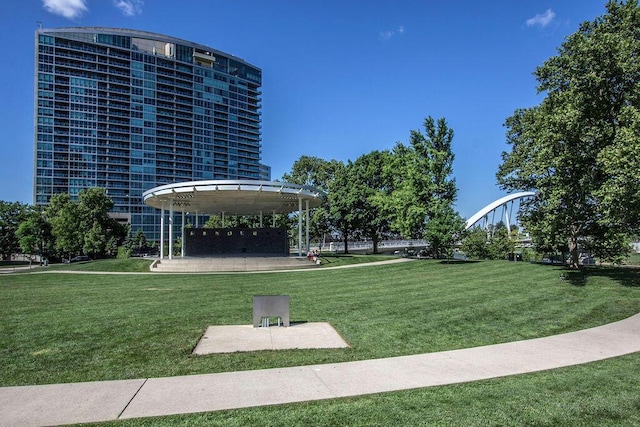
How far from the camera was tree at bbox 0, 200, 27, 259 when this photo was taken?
59.6 meters

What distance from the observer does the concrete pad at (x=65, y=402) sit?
453 centimetres

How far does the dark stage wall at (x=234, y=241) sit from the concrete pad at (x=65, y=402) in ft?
117

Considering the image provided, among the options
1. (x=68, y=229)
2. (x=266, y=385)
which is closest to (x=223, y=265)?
(x=266, y=385)

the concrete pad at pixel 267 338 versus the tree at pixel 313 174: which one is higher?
the tree at pixel 313 174

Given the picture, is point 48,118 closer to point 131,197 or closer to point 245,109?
point 131,197

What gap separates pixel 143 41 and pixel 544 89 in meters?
150

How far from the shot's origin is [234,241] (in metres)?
40.9

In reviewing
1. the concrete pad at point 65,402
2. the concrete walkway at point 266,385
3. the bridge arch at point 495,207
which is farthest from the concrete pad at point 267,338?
the bridge arch at point 495,207

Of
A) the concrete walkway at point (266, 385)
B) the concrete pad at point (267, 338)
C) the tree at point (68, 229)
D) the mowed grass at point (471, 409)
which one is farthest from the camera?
the tree at point (68, 229)

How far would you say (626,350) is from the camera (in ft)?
25.1

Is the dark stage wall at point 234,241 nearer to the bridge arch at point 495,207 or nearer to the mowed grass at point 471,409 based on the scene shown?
the mowed grass at point 471,409

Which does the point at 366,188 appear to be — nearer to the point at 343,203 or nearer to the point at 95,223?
the point at 343,203

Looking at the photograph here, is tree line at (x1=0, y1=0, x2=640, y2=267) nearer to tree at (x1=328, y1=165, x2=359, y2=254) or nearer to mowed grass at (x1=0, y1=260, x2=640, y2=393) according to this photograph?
tree at (x1=328, y1=165, x2=359, y2=254)

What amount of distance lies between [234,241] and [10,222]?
1718 inches
